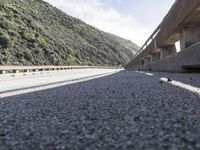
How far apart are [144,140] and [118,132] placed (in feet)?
1.43

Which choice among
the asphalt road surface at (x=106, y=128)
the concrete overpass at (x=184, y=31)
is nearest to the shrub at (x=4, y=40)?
the concrete overpass at (x=184, y=31)

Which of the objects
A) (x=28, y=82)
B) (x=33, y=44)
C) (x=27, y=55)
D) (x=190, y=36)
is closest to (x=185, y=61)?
(x=190, y=36)

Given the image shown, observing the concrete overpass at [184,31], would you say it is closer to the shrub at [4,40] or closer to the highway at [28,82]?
the highway at [28,82]

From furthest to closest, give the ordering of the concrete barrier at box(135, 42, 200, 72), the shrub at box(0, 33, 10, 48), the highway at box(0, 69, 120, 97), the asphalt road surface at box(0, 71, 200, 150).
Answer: the shrub at box(0, 33, 10, 48) → the concrete barrier at box(135, 42, 200, 72) → the highway at box(0, 69, 120, 97) → the asphalt road surface at box(0, 71, 200, 150)

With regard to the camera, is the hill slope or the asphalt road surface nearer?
the asphalt road surface

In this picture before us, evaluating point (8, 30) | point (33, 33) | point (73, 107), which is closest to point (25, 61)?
point (8, 30)

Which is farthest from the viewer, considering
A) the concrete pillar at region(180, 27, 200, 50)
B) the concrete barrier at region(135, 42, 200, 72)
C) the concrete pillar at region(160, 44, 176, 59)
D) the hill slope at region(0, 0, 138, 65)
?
the hill slope at region(0, 0, 138, 65)

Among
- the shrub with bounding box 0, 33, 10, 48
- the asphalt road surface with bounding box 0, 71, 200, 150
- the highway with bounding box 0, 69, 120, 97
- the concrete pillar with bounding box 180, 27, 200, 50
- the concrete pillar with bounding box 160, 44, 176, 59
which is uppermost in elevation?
the shrub with bounding box 0, 33, 10, 48

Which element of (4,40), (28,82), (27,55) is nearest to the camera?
(28,82)

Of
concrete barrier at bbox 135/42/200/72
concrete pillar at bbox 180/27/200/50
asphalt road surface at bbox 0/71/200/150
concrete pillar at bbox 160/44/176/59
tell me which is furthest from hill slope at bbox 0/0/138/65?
asphalt road surface at bbox 0/71/200/150

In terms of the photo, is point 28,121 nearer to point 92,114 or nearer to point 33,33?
point 92,114

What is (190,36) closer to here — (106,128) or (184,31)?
(184,31)

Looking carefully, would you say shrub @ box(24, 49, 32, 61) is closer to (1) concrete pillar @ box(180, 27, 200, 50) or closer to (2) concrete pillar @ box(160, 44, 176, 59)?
(2) concrete pillar @ box(160, 44, 176, 59)

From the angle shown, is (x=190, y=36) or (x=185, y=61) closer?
(x=185, y=61)
